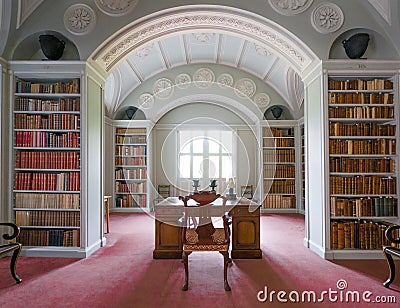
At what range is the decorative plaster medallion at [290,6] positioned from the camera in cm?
499

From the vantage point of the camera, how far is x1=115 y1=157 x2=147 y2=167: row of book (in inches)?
384

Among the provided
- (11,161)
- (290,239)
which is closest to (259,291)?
(290,239)

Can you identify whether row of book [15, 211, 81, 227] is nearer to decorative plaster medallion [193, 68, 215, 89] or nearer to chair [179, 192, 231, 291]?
chair [179, 192, 231, 291]

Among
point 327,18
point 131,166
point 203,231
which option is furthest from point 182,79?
point 203,231

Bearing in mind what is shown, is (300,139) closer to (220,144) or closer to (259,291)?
(220,144)

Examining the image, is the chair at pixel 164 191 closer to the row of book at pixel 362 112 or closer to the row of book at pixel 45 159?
the row of book at pixel 45 159

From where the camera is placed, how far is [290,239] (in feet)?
20.4

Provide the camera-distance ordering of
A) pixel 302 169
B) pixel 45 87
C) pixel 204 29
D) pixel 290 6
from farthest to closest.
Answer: pixel 302 169 < pixel 204 29 < pixel 45 87 < pixel 290 6

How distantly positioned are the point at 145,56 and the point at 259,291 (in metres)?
6.76

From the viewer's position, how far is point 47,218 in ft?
16.5

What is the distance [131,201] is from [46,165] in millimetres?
5123

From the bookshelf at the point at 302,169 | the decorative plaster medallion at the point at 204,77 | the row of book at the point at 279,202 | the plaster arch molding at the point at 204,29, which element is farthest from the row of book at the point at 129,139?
the bookshelf at the point at 302,169

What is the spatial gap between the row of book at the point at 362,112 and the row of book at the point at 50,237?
3941mm

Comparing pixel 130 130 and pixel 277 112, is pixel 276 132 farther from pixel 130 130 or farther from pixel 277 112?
pixel 130 130
